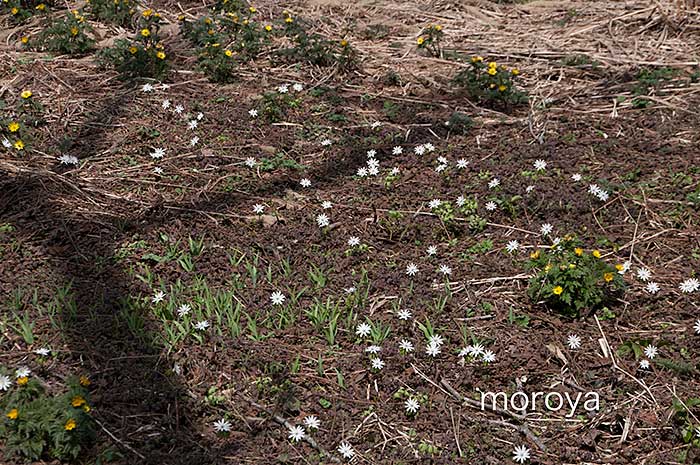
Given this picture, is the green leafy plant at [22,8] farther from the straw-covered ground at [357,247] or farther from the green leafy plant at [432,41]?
the green leafy plant at [432,41]

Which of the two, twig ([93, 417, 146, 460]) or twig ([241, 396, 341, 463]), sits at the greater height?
twig ([93, 417, 146, 460])

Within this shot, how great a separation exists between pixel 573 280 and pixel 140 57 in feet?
11.3

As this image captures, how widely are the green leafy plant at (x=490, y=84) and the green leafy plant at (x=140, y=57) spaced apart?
1.99 m

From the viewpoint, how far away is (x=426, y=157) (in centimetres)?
469

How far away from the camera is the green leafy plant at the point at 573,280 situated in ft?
11.4

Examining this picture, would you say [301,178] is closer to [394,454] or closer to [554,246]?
[554,246]

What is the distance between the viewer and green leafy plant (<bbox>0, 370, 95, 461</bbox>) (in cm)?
282

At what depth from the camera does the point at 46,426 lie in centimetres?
284

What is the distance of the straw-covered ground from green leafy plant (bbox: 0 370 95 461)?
0.01m

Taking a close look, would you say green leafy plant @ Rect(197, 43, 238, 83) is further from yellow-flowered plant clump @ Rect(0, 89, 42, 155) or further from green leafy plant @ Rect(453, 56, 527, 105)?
green leafy plant @ Rect(453, 56, 527, 105)

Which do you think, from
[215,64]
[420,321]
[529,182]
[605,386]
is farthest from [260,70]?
[605,386]

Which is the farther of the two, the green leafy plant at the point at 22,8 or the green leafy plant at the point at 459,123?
the green leafy plant at the point at 22,8

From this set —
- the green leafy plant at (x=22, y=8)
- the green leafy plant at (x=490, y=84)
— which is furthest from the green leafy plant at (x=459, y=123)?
the green leafy plant at (x=22, y=8)

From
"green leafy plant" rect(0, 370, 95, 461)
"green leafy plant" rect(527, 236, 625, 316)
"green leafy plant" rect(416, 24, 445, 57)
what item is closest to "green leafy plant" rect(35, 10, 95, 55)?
"green leafy plant" rect(416, 24, 445, 57)
